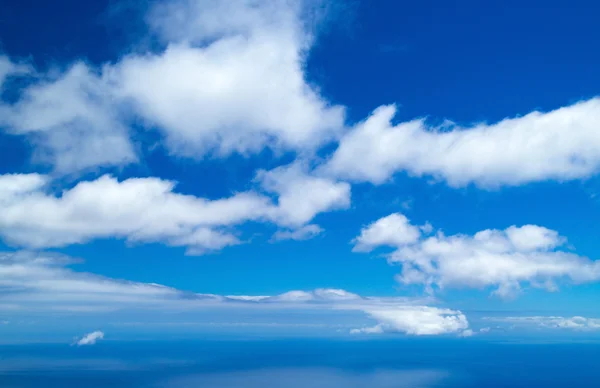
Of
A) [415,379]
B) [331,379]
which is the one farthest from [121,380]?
[415,379]

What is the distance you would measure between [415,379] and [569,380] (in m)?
71.1

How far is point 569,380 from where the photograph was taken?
189 meters

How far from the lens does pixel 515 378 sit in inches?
7569

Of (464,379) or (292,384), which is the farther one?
(464,379)

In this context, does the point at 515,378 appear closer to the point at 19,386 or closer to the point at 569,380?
the point at 569,380

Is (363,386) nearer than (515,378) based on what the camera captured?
Yes

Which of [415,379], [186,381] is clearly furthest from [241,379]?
[415,379]

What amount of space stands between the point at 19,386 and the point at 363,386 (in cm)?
15261

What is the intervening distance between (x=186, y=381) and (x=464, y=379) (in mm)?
132720

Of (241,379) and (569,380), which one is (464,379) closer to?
(569,380)

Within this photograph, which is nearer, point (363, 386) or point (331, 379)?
point (363, 386)

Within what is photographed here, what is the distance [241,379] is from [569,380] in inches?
6148

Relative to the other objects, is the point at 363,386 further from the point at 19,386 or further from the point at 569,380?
the point at 19,386

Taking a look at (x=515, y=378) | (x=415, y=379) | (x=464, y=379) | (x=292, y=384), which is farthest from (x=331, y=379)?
(x=515, y=378)
